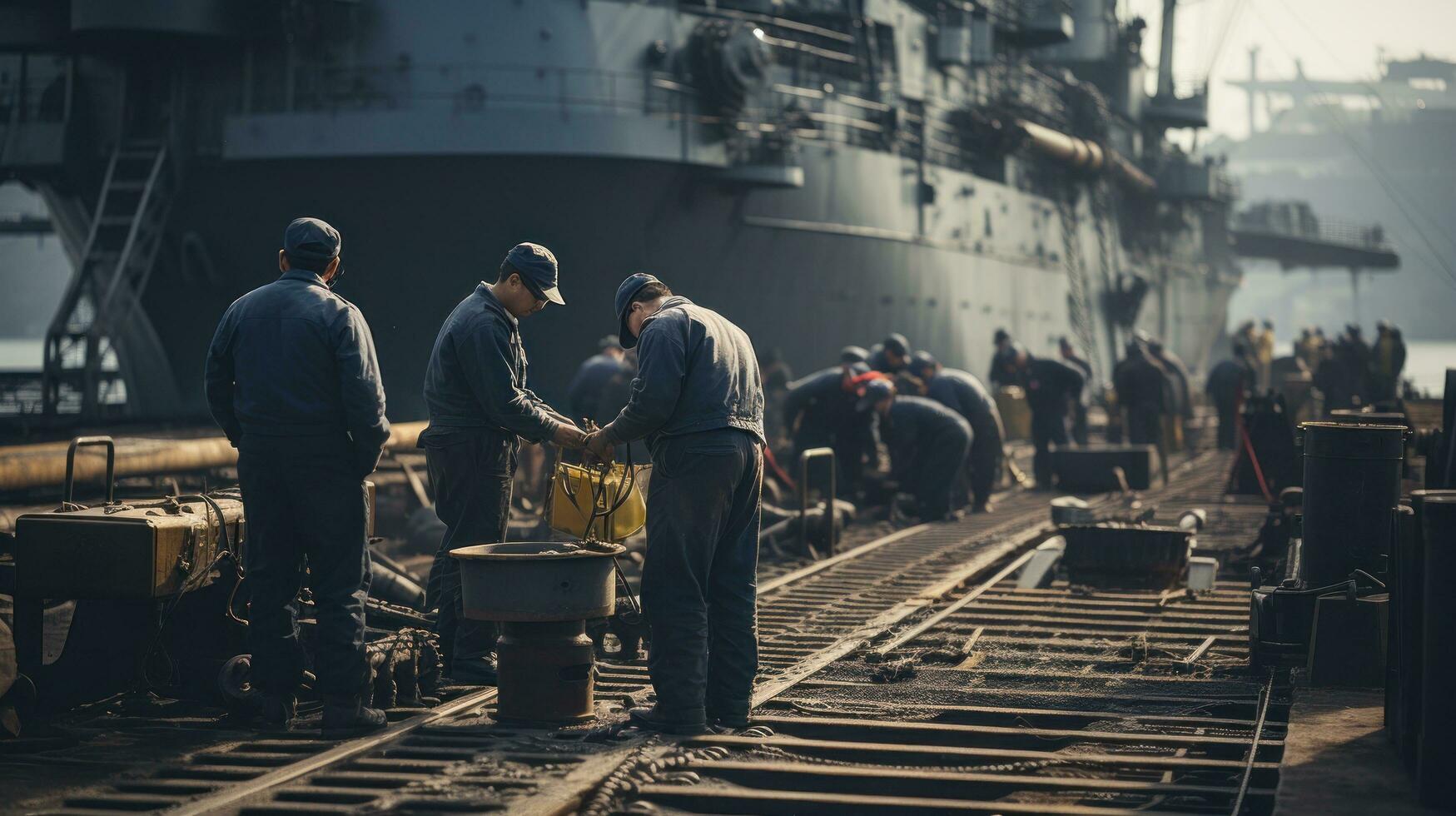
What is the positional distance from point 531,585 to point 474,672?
1172 mm

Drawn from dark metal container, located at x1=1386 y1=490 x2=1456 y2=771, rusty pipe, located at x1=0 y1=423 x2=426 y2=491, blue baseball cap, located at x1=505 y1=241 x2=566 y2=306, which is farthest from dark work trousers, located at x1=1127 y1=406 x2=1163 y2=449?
dark metal container, located at x1=1386 y1=490 x2=1456 y2=771

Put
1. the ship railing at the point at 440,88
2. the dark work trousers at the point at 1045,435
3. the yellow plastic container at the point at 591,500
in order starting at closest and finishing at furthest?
the yellow plastic container at the point at 591,500 < the ship railing at the point at 440,88 < the dark work trousers at the point at 1045,435

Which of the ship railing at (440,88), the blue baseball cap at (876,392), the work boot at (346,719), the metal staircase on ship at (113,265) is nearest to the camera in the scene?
the work boot at (346,719)

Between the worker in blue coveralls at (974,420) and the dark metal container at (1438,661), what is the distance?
1099cm

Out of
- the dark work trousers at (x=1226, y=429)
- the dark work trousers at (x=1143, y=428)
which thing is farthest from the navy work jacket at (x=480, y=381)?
the dark work trousers at (x=1226, y=429)

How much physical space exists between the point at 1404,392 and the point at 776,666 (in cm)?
2427

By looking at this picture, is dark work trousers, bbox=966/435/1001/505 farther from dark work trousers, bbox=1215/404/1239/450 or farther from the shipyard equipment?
the shipyard equipment

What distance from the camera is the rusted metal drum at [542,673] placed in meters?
6.21

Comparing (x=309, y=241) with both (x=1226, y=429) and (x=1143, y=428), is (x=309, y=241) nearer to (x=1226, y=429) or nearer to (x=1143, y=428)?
(x=1143, y=428)

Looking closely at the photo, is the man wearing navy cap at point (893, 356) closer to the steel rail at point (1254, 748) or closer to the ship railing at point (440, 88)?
the ship railing at point (440, 88)

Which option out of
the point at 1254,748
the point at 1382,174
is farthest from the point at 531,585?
the point at 1382,174

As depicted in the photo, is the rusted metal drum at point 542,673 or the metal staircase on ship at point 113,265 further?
the metal staircase on ship at point 113,265

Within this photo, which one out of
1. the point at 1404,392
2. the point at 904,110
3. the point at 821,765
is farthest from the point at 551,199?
the point at 1404,392

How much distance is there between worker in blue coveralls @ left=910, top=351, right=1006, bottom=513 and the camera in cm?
1609
